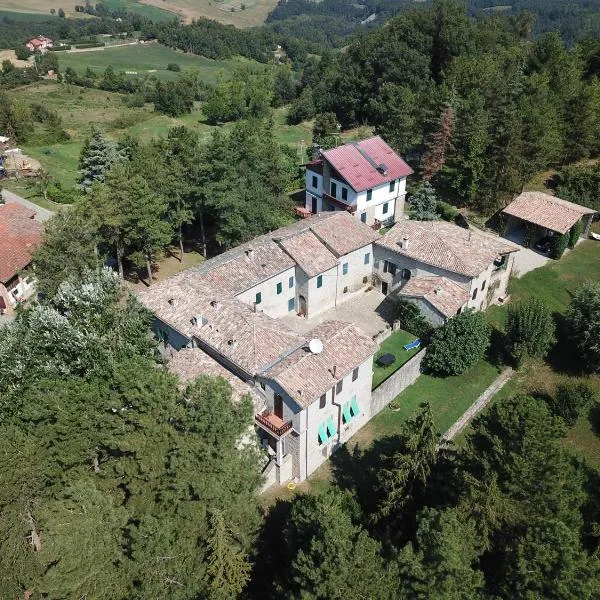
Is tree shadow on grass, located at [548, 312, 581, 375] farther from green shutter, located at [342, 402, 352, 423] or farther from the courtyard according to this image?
green shutter, located at [342, 402, 352, 423]

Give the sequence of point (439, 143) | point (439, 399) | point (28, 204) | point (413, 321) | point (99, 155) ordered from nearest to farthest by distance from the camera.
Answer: point (439, 399) < point (413, 321) < point (99, 155) < point (439, 143) < point (28, 204)

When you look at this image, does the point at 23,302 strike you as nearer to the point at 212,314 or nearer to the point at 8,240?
the point at 8,240

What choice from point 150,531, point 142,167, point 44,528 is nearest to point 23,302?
point 142,167

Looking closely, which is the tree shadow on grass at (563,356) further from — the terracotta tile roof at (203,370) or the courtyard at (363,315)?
the terracotta tile roof at (203,370)

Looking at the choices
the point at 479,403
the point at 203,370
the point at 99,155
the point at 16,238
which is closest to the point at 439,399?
the point at 479,403

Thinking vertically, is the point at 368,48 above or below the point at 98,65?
above

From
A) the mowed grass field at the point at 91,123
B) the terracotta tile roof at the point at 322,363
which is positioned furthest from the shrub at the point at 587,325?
the mowed grass field at the point at 91,123

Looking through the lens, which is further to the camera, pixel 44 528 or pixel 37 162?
pixel 37 162

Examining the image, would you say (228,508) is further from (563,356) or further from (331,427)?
(563,356)
